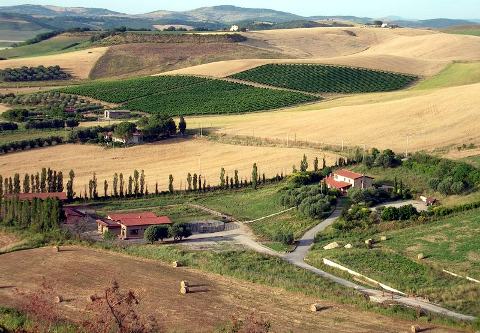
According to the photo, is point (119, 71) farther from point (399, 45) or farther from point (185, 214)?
point (185, 214)

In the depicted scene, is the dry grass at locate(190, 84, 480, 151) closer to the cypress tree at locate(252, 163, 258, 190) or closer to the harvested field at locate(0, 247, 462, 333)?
the cypress tree at locate(252, 163, 258, 190)

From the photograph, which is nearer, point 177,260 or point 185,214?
point 177,260

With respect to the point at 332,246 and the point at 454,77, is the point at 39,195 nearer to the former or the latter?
the point at 332,246

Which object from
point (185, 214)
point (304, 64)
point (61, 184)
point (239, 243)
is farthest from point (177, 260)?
point (304, 64)

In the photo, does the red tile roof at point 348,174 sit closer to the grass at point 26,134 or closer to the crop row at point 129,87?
the grass at point 26,134

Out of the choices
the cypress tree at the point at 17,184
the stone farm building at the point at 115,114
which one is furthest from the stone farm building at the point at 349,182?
the stone farm building at the point at 115,114

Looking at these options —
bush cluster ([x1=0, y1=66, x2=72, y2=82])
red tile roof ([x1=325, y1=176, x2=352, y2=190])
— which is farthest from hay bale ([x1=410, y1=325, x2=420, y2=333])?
bush cluster ([x1=0, y1=66, x2=72, y2=82])

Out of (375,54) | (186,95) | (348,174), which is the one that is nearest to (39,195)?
(348,174)
